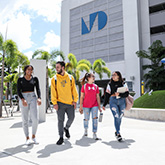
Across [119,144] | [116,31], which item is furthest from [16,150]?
[116,31]

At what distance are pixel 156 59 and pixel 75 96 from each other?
2099 centimetres

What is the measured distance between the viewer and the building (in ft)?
83.9

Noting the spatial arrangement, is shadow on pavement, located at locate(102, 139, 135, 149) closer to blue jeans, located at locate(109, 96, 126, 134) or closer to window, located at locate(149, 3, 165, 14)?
blue jeans, located at locate(109, 96, 126, 134)

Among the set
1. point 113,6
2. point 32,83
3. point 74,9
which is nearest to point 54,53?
point 32,83

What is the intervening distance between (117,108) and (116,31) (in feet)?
85.1

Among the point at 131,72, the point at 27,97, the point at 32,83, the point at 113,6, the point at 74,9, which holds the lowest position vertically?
the point at 27,97

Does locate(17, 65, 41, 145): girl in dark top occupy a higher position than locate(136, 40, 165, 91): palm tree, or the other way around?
locate(136, 40, 165, 91): palm tree

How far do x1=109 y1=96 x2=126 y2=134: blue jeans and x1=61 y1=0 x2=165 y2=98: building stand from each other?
2192 cm

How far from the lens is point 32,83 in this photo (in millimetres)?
3738

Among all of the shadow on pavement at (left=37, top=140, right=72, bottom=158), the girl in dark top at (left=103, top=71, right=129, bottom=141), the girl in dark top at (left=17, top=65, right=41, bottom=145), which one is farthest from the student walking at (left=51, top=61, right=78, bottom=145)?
the girl in dark top at (left=103, top=71, right=129, bottom=141)

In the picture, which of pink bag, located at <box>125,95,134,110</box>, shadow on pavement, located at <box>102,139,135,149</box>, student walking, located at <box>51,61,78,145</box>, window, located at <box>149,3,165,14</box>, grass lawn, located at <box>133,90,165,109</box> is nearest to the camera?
shadow on pavement, located at <box>102,139,135,149</box>

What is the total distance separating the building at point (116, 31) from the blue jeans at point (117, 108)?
21921 millimetres

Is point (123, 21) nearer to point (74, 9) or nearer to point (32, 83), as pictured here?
point (74, 9)

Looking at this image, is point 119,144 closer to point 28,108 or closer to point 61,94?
point 61,94
